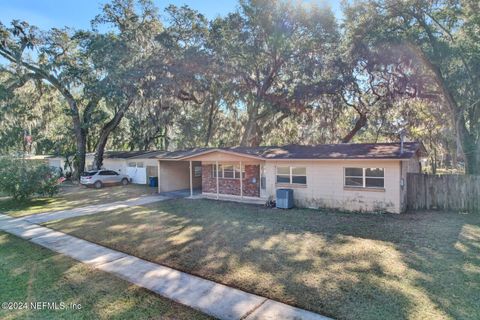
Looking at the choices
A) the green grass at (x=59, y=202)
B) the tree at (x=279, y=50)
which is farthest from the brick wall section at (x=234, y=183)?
the tree at (x=279, y=50)

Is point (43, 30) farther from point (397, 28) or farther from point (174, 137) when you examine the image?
point (397, 28)

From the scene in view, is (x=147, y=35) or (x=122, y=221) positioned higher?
(x=147, y=35)

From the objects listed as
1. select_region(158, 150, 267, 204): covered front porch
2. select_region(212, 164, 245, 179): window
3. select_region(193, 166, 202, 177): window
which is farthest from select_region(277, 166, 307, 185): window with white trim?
select_region(193, 166, 202, 177): window

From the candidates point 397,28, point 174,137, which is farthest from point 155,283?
point 174,137

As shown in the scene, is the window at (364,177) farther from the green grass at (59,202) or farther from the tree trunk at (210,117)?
the tree trunk at (210,117)

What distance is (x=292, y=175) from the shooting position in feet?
45.8

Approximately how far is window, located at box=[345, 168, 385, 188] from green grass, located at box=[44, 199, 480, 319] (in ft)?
4.30

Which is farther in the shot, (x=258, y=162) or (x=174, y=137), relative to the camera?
(x=174, y=137)

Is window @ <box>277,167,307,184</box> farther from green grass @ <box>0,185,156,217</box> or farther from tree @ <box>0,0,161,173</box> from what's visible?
tree @ <box>0,0,161,173</box>

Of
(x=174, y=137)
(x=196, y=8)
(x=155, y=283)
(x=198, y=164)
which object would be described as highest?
(x=196, y=8)

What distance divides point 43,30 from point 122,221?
62.1ft

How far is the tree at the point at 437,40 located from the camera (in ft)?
48.2

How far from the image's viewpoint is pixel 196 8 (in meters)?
22.0

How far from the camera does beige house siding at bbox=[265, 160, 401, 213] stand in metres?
11.6
